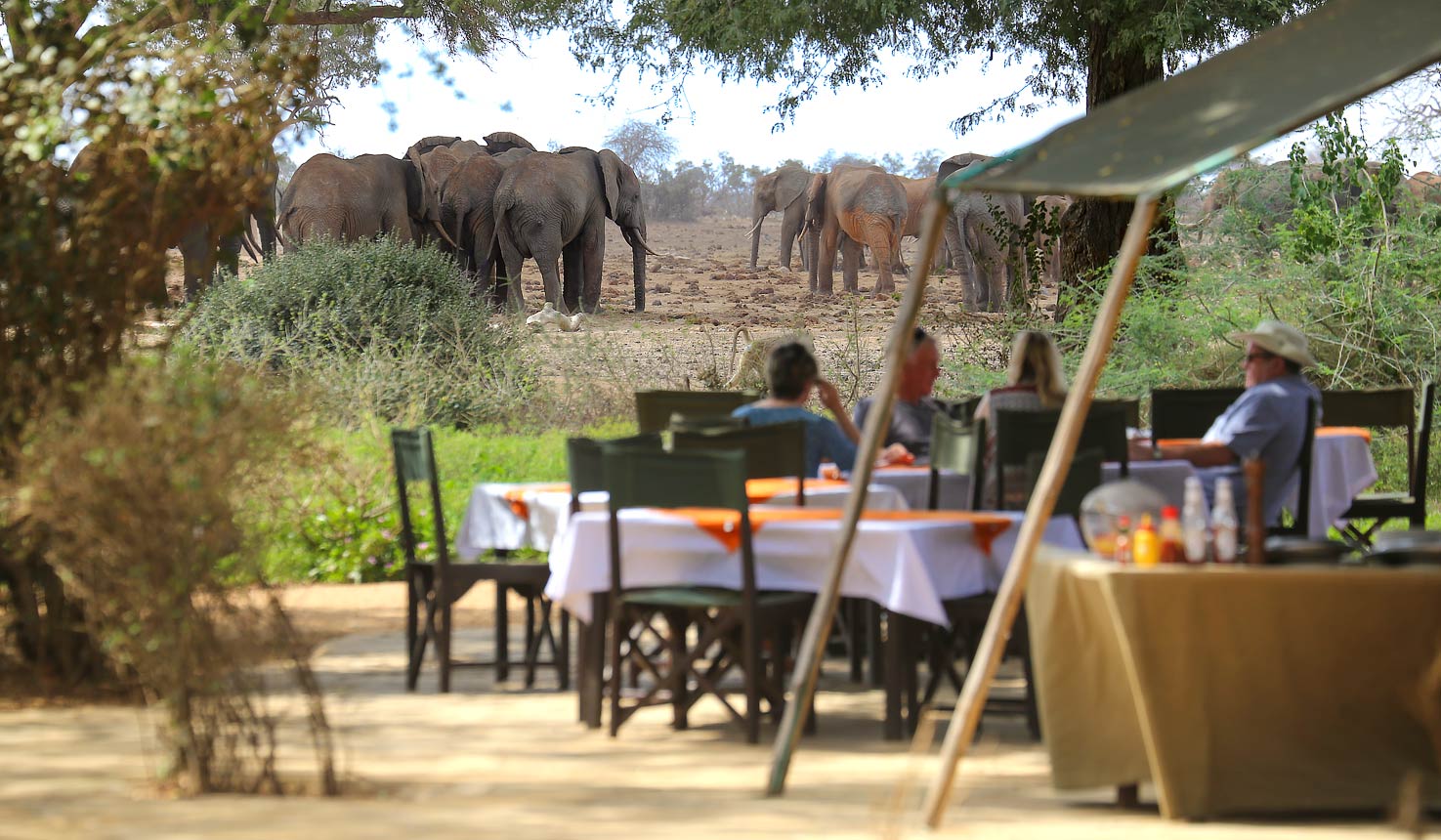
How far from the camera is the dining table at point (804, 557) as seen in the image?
18.3 ft

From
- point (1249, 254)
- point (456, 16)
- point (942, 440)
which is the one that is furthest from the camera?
point (456, 16)

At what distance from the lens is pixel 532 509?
6.84m

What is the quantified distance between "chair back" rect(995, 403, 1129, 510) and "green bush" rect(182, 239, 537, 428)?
23.5ft

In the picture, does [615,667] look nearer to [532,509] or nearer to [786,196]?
[532,509]

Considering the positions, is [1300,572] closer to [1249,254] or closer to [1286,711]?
[1286,711]

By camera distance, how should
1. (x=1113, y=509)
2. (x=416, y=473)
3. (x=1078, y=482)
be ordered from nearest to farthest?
1. (x=1113, y=509)
2. (x=1078, y=482)
3. (x=416, y=473)

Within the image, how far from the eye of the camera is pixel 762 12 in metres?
14.9

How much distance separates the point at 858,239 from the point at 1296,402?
93.1ft

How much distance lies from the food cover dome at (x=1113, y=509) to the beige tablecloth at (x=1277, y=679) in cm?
22

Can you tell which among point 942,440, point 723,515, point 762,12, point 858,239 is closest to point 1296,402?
point 942,440

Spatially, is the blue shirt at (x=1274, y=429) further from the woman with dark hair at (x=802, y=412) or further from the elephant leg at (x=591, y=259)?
the elephant leg at (x=591, y=259)

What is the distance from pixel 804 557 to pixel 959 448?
1307mm

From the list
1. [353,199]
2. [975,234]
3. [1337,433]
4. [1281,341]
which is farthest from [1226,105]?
[975,234]

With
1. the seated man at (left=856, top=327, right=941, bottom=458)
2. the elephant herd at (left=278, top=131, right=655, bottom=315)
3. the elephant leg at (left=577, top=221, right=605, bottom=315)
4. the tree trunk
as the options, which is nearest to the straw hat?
the seated man at (left=856, top=327, right=941, bottom=458)
